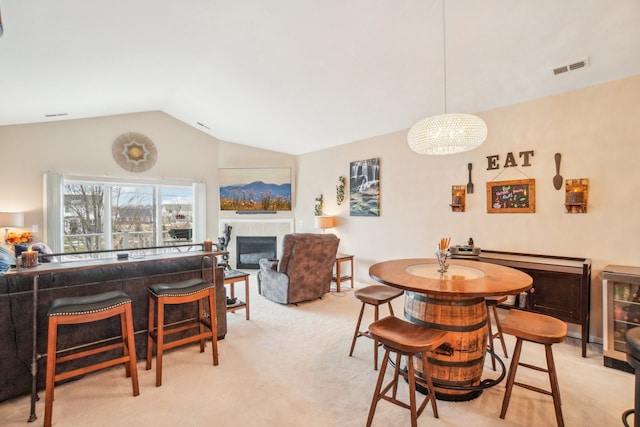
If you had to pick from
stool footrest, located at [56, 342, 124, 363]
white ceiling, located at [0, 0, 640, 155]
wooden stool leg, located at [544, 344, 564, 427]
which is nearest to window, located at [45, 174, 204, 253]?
white ceiling, located at [0, 0, 640, 155]

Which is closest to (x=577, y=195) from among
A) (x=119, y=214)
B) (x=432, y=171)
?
(x=432, y=171)

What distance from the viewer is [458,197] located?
4.04m

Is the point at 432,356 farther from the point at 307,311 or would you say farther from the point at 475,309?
the point at 307,311

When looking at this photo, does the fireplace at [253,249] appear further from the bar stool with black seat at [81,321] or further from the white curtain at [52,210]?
the bar stool with black seat at [81,321]

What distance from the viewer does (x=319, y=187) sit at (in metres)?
6.36

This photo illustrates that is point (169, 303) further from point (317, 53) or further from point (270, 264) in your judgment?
point (317, 53)

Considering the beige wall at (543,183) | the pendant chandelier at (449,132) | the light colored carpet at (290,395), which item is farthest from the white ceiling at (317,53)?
the light colored carpet at (290,395)

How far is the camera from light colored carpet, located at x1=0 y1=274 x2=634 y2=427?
190cm

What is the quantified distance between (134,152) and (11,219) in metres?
2.17

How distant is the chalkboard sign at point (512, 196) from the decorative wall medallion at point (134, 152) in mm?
6182

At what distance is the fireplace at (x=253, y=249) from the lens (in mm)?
6828

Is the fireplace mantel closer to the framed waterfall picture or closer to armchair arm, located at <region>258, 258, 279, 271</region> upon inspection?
the framed waterfall picture

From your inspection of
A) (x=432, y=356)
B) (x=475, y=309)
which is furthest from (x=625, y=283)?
(x=432, y=356)

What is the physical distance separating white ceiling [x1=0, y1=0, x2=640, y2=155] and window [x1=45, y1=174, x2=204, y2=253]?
1458mm
